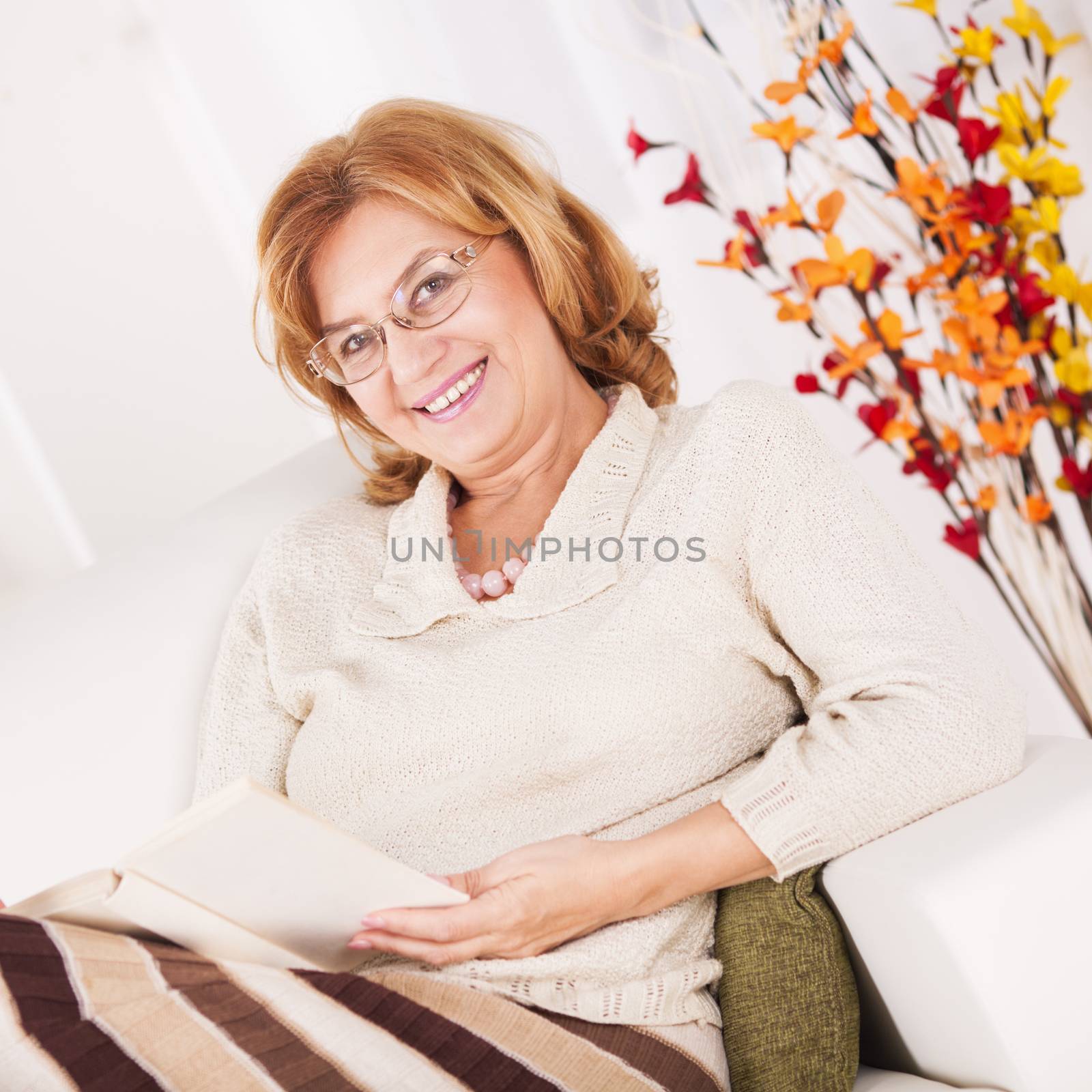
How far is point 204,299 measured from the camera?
260 cm

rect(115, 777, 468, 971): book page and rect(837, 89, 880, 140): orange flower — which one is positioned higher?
rect(837, 89, 880, 140): orange flower

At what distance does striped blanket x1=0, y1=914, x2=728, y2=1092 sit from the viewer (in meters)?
0.87

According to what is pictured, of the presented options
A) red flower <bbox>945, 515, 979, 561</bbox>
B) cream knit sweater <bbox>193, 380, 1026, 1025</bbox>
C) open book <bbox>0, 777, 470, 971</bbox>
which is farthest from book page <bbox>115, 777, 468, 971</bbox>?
red flower <bbox>945, 515, 979, 561</bbox>

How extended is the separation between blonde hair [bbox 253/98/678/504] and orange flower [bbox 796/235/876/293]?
305 millimetres

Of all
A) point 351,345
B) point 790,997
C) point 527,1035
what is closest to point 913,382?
point 351,345

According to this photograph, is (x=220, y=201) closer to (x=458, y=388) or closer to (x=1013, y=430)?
(x=458, y=388)

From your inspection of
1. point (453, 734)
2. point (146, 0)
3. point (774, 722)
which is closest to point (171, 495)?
point (146, 0)

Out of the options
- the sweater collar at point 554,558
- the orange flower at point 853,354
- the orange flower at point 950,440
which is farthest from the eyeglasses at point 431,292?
the orange flower at point 950,440

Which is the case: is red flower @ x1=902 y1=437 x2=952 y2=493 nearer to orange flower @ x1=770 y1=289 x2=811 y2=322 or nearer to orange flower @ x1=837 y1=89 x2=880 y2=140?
orange flower @ x1=770 y1=289 x2=811 y2=322

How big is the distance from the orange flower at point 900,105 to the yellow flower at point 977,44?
0.31 feet

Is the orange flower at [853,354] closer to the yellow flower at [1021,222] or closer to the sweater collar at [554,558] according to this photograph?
the yellow flower at [1021,222]

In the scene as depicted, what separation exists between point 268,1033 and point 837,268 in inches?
54.1

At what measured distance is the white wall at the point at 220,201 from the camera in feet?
7.59

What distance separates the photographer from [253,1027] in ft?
3.07
